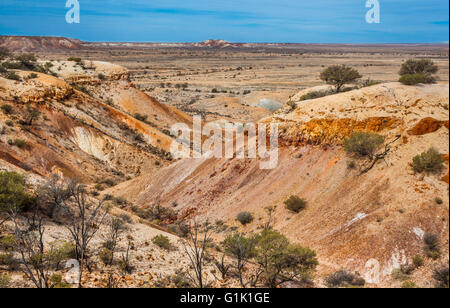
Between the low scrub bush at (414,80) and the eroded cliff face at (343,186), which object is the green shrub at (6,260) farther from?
the low scrub bush at (414,80)

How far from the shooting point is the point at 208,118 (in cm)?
4403

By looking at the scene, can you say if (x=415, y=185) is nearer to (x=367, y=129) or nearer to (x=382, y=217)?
(x=382, y=217)

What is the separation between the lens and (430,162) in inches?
459

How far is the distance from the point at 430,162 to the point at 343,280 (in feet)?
16.8

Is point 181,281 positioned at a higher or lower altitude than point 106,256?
lower

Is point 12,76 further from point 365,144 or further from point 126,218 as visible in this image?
point 365,144

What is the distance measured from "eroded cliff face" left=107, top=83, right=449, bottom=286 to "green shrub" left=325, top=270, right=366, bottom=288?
0.39m

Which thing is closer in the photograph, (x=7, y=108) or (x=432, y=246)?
(x=432, y=246)

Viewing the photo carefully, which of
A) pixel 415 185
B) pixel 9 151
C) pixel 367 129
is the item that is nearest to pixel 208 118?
pixel 9 151

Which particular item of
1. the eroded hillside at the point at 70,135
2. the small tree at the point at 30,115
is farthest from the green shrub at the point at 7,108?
the small tree at the point at 30,115

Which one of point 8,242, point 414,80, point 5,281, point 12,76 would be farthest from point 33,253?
point 12,76

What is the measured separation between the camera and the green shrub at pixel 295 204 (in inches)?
584

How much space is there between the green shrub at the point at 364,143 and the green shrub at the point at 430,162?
228 cm

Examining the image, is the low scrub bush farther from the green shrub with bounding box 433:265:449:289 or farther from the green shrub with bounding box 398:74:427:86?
the green shrub with bounding box 433:265:449:289
